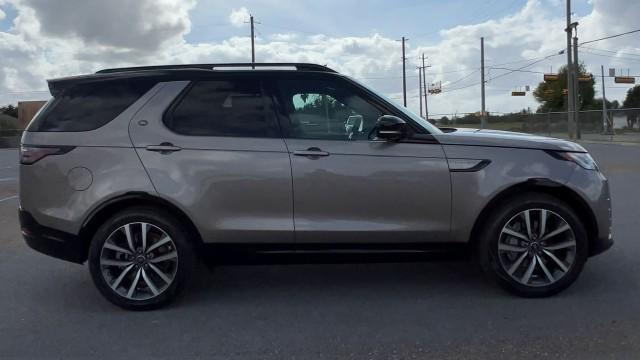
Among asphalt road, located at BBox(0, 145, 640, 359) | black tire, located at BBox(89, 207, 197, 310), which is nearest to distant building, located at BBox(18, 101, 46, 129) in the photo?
asphalt road, located at BBox(0, 145, 640, 359)

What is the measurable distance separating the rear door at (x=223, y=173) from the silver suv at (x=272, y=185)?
1 centimetres

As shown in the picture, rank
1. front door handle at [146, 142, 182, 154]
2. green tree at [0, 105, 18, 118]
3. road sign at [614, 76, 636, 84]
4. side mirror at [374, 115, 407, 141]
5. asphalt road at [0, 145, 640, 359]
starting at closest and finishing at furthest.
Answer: asphalt road at [0, 145, 640, 359] < side mirror at [374, 115, 407, 141] < front door handle at [146, 142, 182, 154] < road sign at [614, 76, 636, 84] < green tree at [0, 105, 18, 118]

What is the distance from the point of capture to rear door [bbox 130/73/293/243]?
183 inches

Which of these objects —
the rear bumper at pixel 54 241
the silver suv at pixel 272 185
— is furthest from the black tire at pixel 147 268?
the rear bumper at pixel 54 241

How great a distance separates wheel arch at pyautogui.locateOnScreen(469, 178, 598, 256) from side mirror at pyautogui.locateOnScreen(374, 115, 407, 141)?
2.84ft

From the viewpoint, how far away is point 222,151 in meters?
4.69

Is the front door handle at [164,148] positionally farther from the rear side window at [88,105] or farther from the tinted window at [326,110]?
the tinted window at [326,110]

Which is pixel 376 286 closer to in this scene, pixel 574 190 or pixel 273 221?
pixel 273 221

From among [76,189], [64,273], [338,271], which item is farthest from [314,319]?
[64,273]

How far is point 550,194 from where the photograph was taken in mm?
4863

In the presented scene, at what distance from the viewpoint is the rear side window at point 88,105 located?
480 cm

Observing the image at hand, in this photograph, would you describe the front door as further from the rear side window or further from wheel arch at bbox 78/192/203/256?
the rear side window

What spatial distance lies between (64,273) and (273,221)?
8.26 feet

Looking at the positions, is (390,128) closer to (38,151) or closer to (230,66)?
(230,66)
